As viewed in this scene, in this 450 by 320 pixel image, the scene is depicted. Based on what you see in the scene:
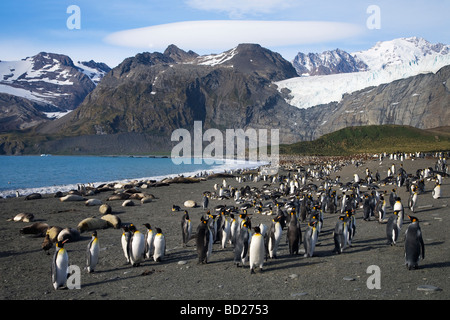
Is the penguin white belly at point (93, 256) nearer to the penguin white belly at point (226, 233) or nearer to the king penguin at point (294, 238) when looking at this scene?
the penguin white belly at point (226, 233)

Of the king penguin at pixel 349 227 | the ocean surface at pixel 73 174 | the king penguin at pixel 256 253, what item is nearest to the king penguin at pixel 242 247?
the king penguin at pixel 256 253

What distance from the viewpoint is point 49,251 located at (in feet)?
42.4

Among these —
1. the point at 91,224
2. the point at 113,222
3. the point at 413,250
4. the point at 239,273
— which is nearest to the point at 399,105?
the point at 113,222

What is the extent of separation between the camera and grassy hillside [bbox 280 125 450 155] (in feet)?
241

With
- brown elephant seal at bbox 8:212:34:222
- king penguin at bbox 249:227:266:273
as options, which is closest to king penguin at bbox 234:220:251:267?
king penguin at bbox 249:227:266:273

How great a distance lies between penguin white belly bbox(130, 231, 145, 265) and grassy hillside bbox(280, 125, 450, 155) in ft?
214

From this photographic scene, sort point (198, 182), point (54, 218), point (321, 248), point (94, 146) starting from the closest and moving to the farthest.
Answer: point (321, 248), point (54, 218), point (198, 182), point (94, 146)

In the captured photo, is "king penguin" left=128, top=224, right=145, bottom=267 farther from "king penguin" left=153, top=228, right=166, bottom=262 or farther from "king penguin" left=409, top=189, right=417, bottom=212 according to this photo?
"king penguin" left=409, top=189, right=417, bottom=212

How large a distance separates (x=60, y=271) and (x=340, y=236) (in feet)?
25.1

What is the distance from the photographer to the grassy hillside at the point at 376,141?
2889 inches
